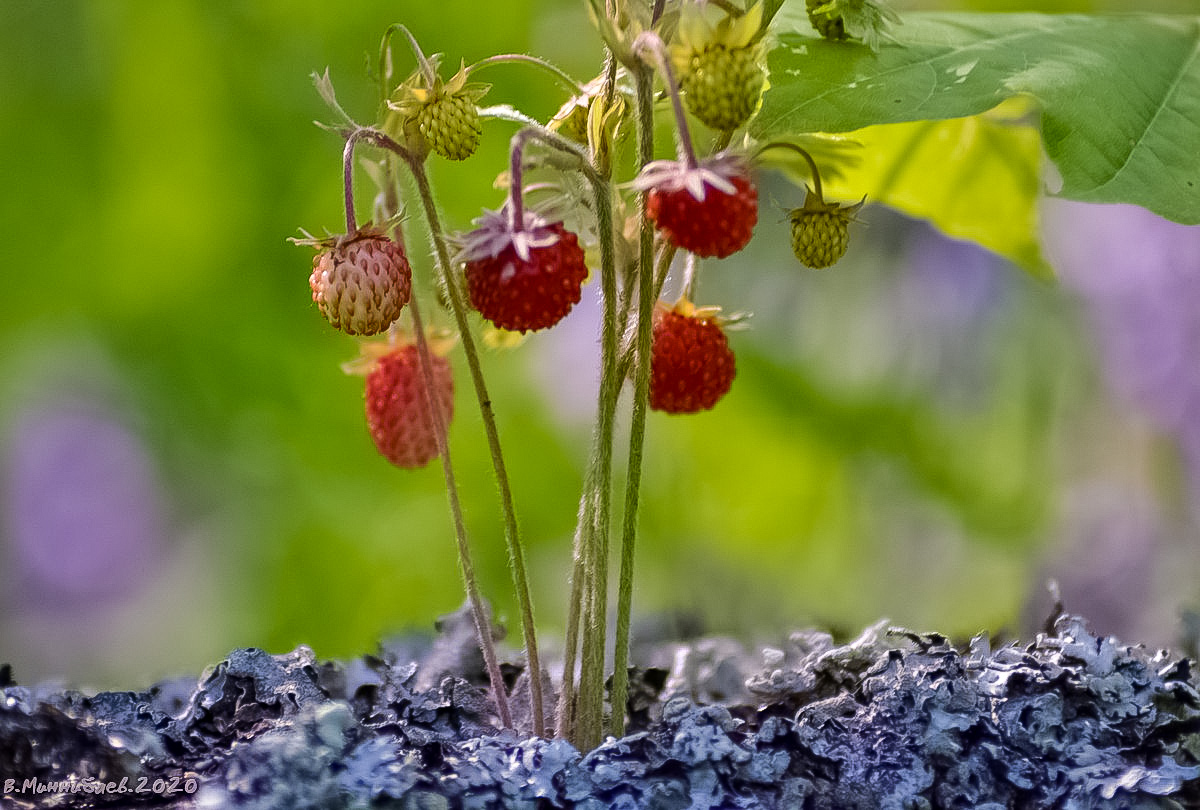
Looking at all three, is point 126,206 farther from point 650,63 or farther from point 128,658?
point 650,63

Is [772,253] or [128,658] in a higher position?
[772,253]

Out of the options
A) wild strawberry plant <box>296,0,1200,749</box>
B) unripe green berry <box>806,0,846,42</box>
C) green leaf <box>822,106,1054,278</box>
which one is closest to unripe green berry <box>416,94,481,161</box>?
wild strawberry plant <box>296,0,1200,749</box>

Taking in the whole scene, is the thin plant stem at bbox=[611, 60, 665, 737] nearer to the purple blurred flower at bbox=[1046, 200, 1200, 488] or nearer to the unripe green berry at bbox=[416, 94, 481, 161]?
the unripe green berry at bbox=[416, 94, 481, 161]

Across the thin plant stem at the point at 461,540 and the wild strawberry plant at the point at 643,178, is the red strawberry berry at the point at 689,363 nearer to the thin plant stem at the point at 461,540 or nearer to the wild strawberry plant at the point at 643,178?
the wild strawberry plant at the point at 643,178

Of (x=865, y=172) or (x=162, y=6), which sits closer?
(x=865, y=172)

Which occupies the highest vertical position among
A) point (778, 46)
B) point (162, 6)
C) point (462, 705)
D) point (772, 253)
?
point (162, 6)

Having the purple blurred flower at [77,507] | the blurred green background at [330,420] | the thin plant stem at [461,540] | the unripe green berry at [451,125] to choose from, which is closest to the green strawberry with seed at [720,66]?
the unripe green berry at [451,125]

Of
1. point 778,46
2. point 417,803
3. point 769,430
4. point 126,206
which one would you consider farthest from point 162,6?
point 417,803
